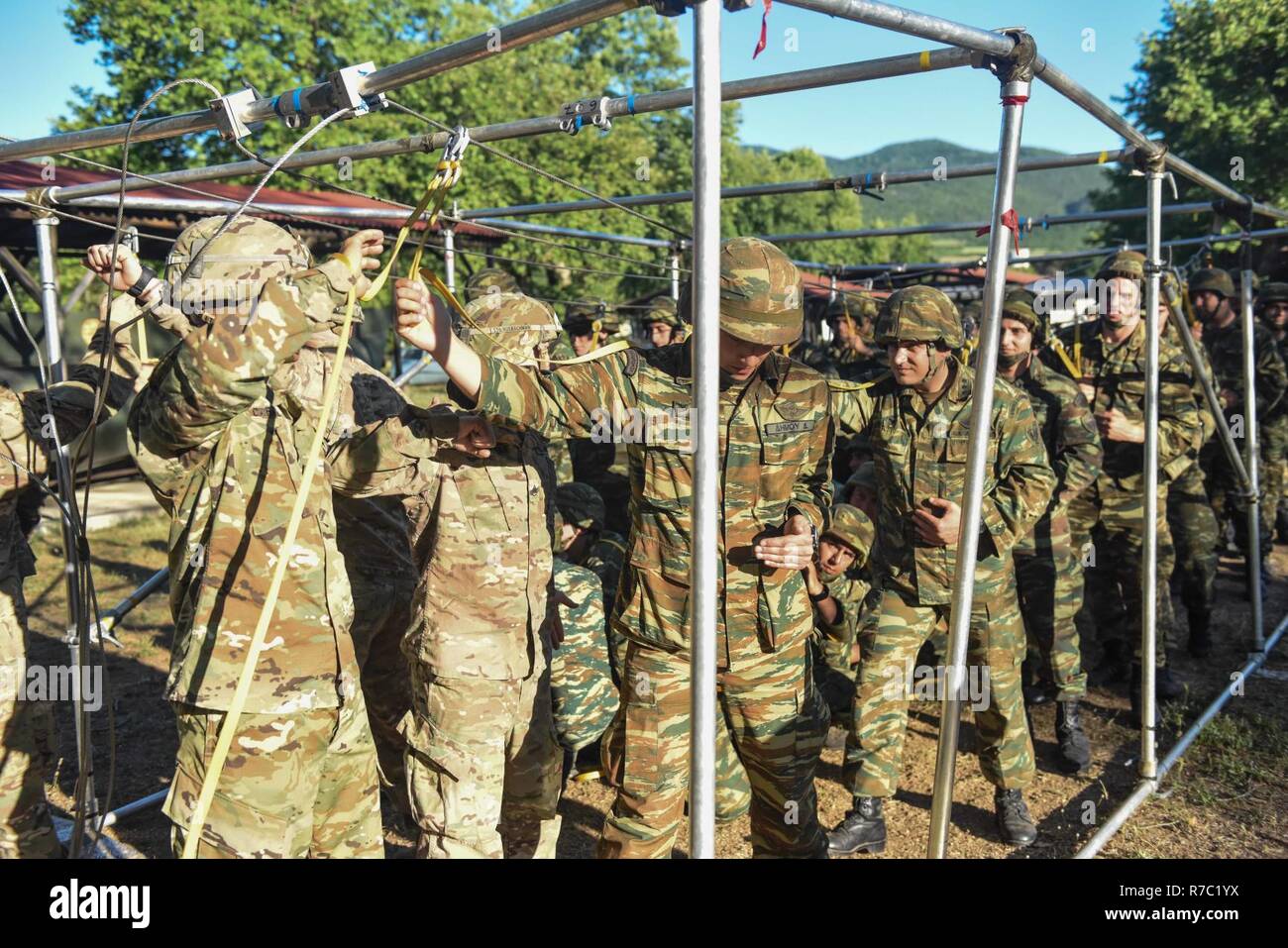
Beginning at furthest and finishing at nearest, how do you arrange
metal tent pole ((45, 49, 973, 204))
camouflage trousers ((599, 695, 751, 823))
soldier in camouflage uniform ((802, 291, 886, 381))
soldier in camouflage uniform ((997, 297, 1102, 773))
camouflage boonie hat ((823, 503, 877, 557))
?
1. soldier in camouflage uniform ((802, 291, 886, 381))
2. soldier in camouflage uniform ((997, 297, 1102, 773))
3. camouflage boonie hat ((823, 503, 877, 557))
4. camouflage trousers ((599, 695, 751, 823))
5. metal tent pole ((45, 49, 973, 204))

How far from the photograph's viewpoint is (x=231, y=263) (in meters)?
2.87

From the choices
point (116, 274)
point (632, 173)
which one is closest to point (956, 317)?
point (116, 274)

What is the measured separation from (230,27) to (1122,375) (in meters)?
19.0

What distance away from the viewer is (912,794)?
4.98 metres

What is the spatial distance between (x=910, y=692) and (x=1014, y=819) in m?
0.74

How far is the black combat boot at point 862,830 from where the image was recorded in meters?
4.34

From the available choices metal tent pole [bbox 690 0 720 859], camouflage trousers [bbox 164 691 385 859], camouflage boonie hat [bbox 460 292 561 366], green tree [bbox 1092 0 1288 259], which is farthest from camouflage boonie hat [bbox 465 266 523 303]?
green tree [bbox 1092 0 1288 259]

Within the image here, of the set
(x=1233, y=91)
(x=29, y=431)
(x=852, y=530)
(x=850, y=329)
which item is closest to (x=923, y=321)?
(x=852, y=530)

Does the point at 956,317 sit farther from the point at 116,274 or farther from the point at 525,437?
the point at 116,274

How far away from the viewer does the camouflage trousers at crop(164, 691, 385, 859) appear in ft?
8.88

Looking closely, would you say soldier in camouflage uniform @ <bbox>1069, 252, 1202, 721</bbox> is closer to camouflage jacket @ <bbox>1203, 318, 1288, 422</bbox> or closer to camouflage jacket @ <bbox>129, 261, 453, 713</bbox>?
camouflage jacket @ <bbox>1203, 318, 1288, 422</bbox>

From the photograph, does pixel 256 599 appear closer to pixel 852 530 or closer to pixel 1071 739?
pixel 852 530

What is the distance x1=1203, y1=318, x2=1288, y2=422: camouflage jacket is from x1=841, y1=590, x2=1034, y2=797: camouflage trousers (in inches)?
179
